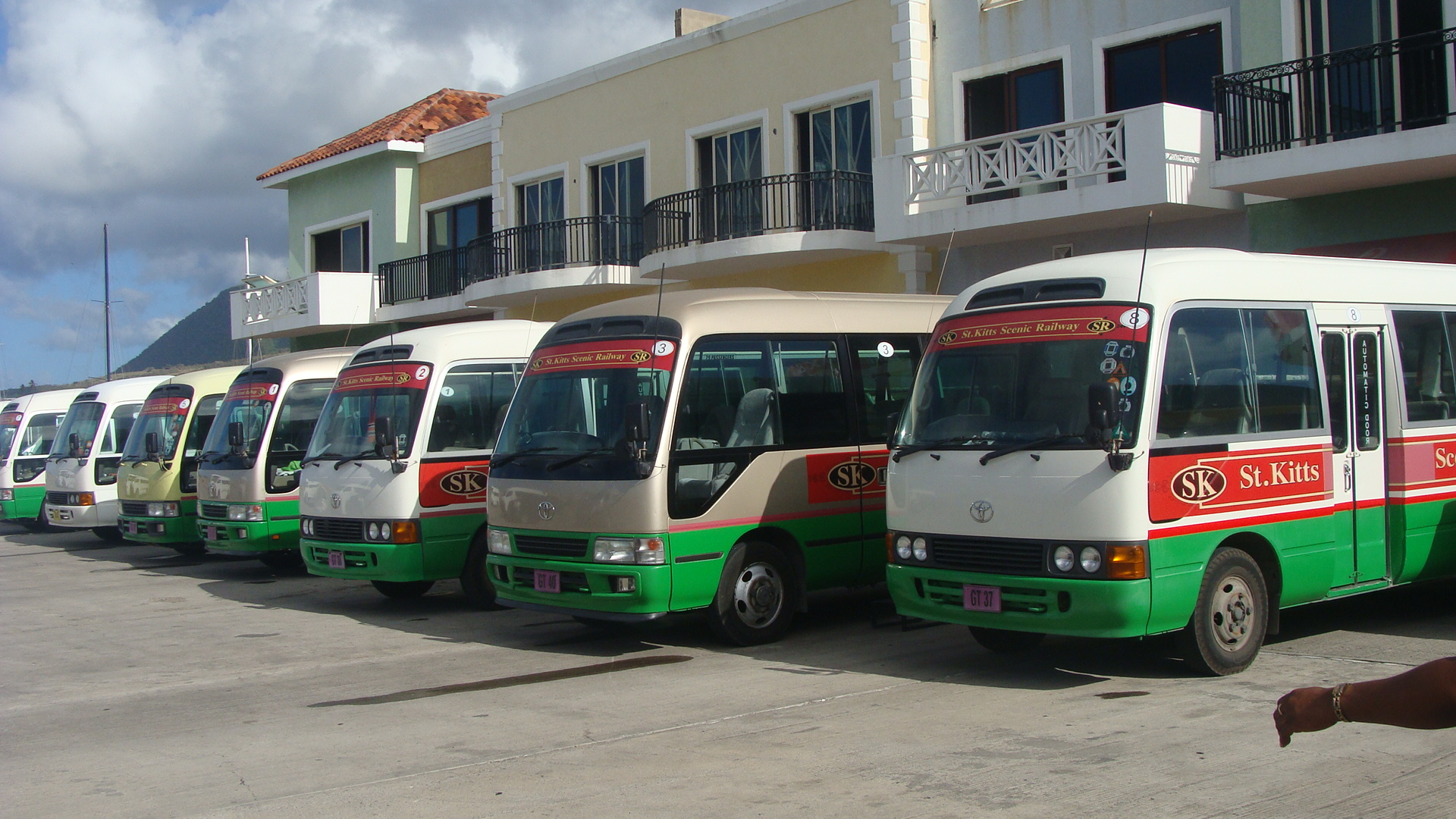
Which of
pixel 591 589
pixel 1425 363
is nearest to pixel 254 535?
pixel 591 589

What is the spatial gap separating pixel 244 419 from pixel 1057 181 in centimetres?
1070

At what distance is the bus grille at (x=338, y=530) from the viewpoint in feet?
40.0

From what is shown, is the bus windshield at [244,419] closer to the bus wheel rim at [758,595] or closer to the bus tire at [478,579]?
the bus tire at [478,579]

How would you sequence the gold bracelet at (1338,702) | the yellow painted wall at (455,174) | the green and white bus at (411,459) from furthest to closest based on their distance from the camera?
the yellow painted wall at (455,174), the green and white bus at (411,459), the gold bracelet at (1338,702)

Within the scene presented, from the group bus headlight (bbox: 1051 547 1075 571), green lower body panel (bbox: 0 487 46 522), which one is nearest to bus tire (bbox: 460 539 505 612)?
bus headlight (bbox: 1051 547 1075 571)

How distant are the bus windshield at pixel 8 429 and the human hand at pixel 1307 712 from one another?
2414 cm

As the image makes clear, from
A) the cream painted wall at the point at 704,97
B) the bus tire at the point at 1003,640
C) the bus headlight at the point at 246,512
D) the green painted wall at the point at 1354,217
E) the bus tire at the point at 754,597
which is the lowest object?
the bus tire at the point at 1003,640

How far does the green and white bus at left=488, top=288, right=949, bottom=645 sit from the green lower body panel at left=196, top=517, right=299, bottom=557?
503 cm

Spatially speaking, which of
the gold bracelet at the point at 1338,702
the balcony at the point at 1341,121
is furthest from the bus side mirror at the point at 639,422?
the balcony at the point at 1341,121

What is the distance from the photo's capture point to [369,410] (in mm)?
12578

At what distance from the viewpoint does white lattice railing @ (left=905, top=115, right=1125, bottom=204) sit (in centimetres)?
1627

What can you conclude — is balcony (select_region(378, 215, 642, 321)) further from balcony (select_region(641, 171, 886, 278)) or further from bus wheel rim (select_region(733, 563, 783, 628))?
bus wheel rim (select_region(733, 563, 783, 628))

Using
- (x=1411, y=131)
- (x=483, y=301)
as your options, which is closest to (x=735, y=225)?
(x=483, y=301)


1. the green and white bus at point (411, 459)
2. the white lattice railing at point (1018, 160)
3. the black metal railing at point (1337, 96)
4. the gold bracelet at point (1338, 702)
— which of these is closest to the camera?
the gold bracelet at point (1338, 702)
